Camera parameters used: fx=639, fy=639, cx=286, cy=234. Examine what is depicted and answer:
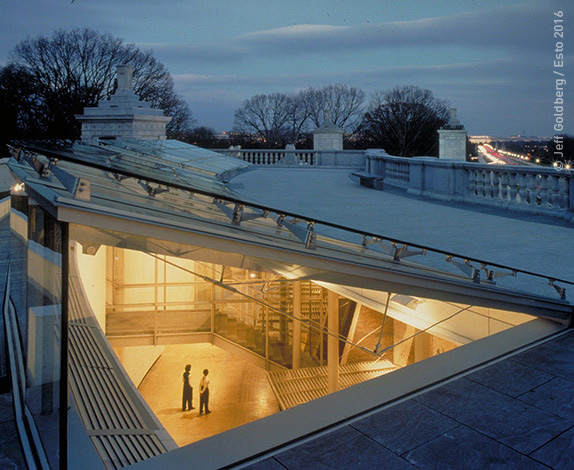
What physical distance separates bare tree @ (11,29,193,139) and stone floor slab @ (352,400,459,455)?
153ft

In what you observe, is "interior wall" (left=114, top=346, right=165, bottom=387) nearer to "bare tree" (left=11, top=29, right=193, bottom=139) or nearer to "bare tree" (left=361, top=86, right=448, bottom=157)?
"bare tree" (left=11, top=29, right=193, bottom=139)

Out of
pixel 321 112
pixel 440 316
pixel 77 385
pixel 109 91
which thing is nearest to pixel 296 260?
pixel 77 385

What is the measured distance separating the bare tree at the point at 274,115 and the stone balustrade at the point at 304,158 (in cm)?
5204

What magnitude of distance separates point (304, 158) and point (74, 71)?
103ft

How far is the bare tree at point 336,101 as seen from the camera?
8969cm

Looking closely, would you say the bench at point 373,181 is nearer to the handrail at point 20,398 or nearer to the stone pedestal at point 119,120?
the stone pedestal at point 119,120

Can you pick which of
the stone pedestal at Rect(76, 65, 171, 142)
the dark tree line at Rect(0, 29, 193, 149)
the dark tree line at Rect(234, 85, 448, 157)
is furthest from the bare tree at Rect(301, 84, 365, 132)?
the stone pedestal at Rect(76, 65, 171, 142)

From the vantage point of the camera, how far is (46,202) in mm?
2982

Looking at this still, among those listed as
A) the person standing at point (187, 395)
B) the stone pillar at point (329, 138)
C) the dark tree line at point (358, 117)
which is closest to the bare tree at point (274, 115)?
the dark tree line at point (358, 117)

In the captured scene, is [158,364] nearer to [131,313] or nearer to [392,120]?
[131,313]

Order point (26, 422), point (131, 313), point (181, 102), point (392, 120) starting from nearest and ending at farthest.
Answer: point (26, 422) < point (131, 313) < point (181, 102) < point (392, 120)

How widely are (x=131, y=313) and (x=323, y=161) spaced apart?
59.1 ft

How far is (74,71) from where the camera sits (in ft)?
187

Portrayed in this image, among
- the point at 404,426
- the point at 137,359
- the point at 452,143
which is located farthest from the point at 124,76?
the point at 404,426
